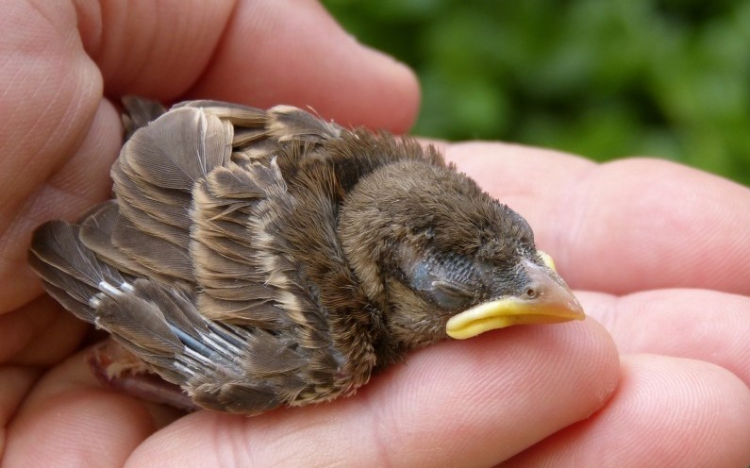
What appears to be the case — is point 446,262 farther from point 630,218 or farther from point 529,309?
point 630,218

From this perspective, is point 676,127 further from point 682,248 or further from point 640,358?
point 640,358

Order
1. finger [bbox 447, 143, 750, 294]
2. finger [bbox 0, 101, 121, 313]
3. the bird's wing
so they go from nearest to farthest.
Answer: the bird's wing
finger [bbox 0, 101, 121, 313]
finger [bbox 447, 143, 750, 294]

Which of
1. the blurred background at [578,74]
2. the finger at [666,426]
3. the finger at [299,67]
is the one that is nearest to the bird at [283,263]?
the finger at [666,426]

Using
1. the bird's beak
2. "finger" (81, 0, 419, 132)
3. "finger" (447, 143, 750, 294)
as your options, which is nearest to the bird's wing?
the bird's beak

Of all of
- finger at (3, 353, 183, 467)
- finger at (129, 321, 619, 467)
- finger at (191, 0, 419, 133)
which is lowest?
finger at (3, 353, 183, 467)

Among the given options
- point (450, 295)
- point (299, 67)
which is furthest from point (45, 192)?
point (450, 295)

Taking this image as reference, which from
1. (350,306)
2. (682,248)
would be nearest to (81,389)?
(350,306)

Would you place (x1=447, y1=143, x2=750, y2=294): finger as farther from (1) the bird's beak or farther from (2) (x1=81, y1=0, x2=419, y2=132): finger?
(1) the bird's beak
